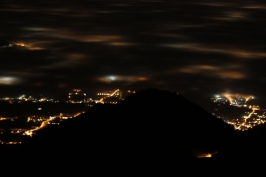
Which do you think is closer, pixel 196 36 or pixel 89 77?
pixel 89 77

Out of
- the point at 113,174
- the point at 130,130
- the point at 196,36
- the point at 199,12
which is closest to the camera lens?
the point at 113,174

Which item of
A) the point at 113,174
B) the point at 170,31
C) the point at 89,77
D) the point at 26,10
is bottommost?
the point at 113,174

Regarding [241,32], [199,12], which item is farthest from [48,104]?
[199,12]

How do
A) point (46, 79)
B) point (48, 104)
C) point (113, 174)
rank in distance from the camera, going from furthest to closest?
point (46, 79), point (48, 104), point (113, 174)

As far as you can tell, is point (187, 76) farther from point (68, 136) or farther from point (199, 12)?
point (199, 12)
